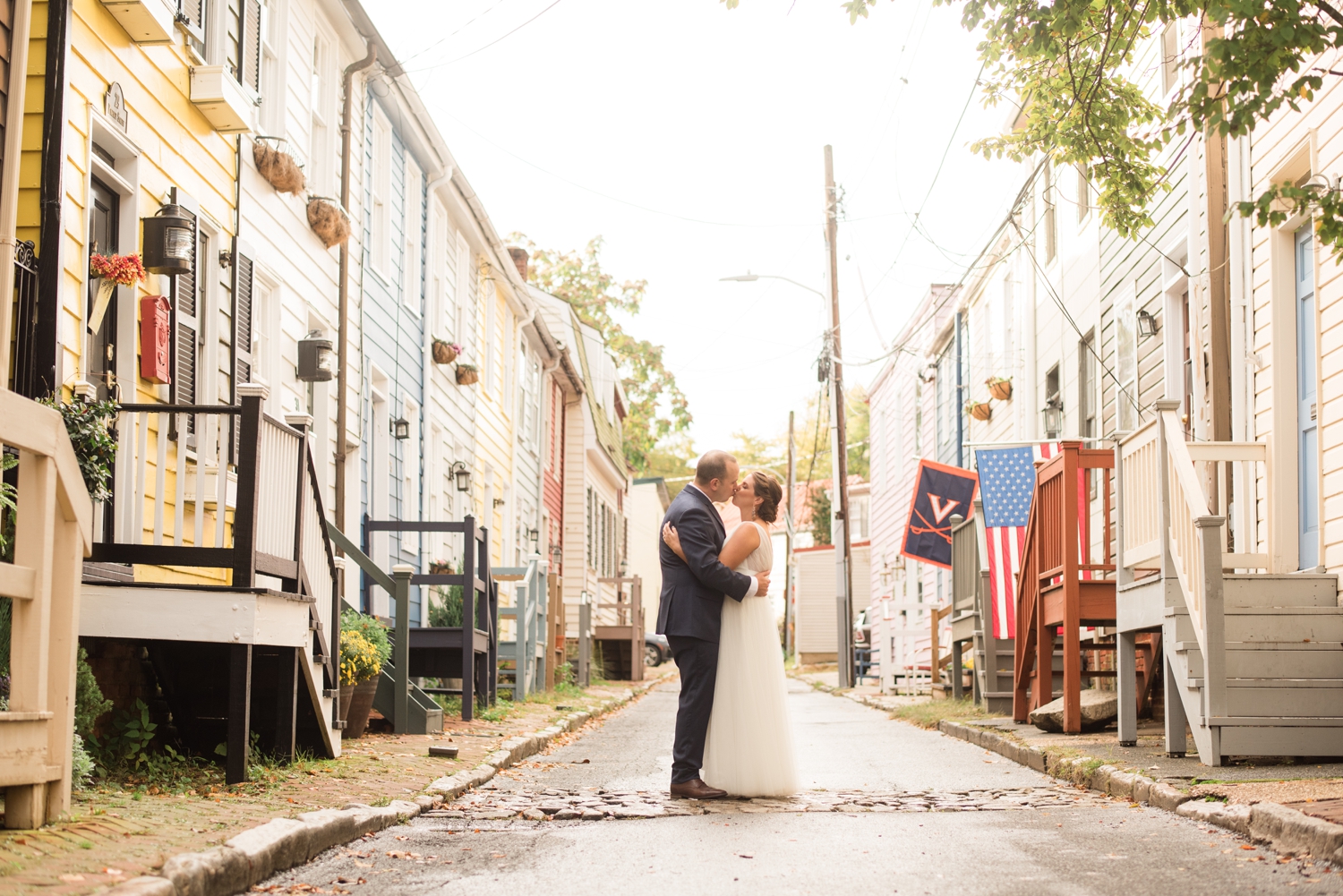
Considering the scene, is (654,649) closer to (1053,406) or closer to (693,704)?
(1053,406)

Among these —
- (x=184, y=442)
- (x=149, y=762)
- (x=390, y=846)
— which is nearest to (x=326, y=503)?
(x=184, y=442)

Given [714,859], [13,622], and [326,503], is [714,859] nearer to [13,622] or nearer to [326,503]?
[13,622]

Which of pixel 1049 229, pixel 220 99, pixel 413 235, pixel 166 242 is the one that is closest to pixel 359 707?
pixel 166 242

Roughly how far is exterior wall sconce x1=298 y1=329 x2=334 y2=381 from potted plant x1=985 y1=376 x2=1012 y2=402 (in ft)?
37.2

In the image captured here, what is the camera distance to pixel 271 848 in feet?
16.3

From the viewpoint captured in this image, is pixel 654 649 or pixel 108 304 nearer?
pixel 108 304

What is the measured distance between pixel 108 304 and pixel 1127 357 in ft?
33.7

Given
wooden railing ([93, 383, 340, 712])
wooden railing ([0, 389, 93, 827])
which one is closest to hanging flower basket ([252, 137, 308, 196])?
wooden railing ([93, 383, 340, 712])

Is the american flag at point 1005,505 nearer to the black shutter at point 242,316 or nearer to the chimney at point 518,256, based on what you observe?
the black shutter at point 242,316

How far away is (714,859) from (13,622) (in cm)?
→ 268

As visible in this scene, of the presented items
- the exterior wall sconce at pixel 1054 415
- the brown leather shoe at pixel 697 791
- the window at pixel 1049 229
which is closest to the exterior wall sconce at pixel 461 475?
the exterior wall sconce at pixel 1054 415

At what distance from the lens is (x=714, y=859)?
5.30 m

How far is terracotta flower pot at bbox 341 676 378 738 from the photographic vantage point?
10211 mm

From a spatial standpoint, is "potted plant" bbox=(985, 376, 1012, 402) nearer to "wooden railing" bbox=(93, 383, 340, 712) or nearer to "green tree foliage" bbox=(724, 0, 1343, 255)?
"green tree foliage" bbox=(724, 0, 1343, 255)
